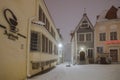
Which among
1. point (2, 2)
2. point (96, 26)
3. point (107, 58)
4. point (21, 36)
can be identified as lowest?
point (107, 58)

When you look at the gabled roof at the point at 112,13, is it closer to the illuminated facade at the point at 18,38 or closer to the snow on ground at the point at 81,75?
the snow on ground at the point at 81,75

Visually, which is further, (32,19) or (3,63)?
(32,19)

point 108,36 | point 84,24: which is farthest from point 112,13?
point 84,24

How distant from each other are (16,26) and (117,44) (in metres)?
24.7

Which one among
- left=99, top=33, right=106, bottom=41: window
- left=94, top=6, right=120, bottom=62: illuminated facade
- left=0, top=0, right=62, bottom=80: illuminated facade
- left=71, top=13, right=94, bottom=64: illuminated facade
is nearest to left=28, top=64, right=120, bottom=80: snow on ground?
left=0, top=0, right=62, bottom=80: illuminated facade

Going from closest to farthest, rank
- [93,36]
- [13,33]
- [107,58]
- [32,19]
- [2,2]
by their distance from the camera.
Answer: [2,2] → [13,33] → [32,19] → [107,58] → [93,36]

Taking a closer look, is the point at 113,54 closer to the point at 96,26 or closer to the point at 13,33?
the point at 96,26

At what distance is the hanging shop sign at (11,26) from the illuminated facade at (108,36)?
23133 millimetres

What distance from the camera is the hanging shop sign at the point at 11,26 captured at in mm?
7230

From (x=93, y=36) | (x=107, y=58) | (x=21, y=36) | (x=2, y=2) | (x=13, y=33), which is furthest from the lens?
(x=93, y=36)

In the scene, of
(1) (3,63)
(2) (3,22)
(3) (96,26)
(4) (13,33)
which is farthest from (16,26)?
(3) (96,26)

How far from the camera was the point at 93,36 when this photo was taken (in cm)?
3189

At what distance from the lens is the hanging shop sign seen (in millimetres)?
7230

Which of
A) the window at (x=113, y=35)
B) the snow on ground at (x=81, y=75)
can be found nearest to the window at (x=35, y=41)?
the snow on ground at (x=81, y=75)
